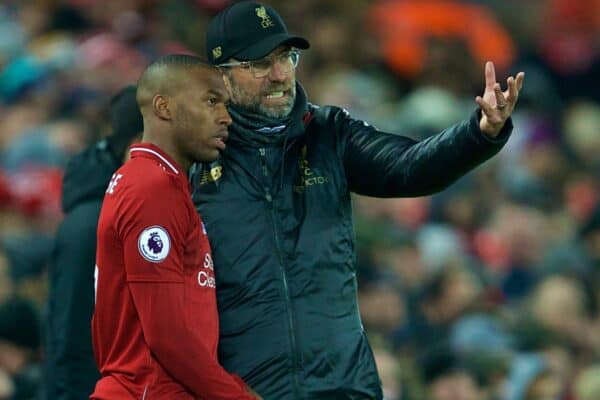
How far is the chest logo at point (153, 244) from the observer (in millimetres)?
4754

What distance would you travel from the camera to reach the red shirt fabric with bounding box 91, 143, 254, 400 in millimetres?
4781

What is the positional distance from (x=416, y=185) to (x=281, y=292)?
0.53m

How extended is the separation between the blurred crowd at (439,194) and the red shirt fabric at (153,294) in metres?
2.50

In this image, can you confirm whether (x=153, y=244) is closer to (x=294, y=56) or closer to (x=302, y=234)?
(x=302, y=234)

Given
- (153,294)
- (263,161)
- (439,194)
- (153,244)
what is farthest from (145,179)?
(439,194)

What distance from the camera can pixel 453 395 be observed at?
27.5 feet

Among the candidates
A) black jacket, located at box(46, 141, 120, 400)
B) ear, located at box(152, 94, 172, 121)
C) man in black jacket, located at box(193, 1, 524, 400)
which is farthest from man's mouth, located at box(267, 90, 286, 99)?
black jacket, located at box(46, 141, 120, 400)

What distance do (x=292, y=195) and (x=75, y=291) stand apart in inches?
45.8

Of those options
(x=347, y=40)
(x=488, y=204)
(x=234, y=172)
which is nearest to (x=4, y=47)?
(x=347, y=40)

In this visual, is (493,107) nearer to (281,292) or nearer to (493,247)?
(281,292)

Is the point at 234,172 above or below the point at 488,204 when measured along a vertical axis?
above

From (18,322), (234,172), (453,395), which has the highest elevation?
(234,172)

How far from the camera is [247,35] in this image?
5344 mm

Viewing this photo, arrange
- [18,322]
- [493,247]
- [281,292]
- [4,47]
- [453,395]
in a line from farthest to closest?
[4,47], [493,247], [453,395], [18,322], [281,292]
